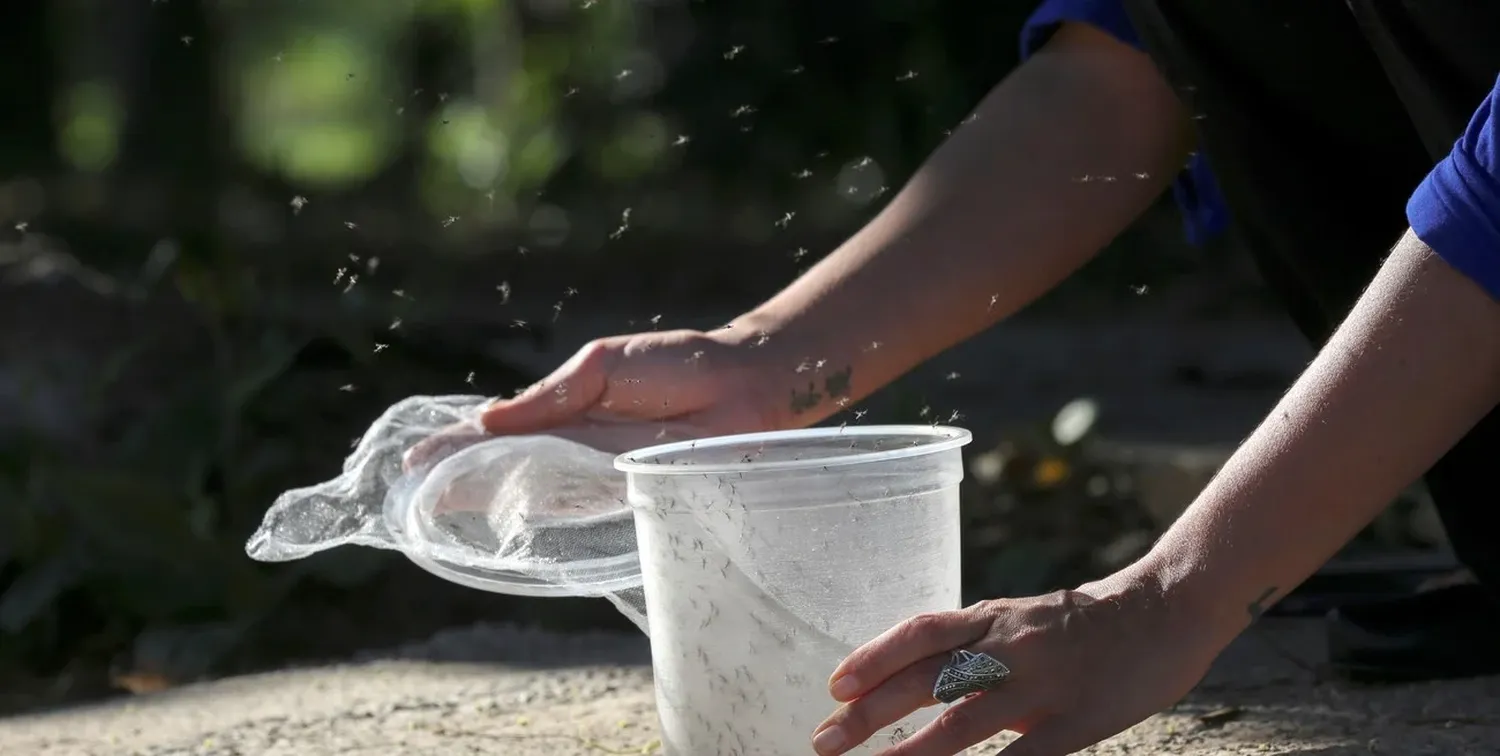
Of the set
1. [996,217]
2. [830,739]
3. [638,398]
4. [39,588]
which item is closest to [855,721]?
[830,739]

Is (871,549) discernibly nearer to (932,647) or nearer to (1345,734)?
(932,647)

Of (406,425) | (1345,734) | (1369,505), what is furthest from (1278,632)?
(406,425)

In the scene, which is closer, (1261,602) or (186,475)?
(1261,602)

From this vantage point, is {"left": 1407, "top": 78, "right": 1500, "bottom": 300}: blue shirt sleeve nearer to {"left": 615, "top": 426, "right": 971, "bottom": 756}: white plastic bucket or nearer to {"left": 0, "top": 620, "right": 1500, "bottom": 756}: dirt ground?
{"left": 615, "top": 426, "right": 971, "bottom": 756}: white plastic bucket

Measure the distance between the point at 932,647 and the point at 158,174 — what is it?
6031 mm

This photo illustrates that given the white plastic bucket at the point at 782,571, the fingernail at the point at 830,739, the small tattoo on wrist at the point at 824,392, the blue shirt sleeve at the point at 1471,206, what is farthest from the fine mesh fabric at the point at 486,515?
the blue shirt sleeve at the point at 1471,206

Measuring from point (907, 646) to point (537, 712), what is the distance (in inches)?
34.1

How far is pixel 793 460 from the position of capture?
1.44m

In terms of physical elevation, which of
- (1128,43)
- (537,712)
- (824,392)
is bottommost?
(537,712)

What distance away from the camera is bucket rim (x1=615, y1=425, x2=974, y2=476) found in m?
1.36

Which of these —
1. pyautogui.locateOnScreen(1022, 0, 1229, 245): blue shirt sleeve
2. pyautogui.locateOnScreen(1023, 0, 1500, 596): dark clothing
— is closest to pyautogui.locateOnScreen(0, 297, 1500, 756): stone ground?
pyautogui.locateOnScreen(1023, 0, 1500, 596): dark clothing

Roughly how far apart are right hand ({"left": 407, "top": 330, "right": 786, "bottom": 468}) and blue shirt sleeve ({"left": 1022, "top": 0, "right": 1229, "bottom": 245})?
0.61 metres

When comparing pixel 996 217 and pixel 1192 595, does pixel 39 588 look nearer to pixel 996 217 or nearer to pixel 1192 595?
pixel 996 217

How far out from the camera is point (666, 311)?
5.68m
